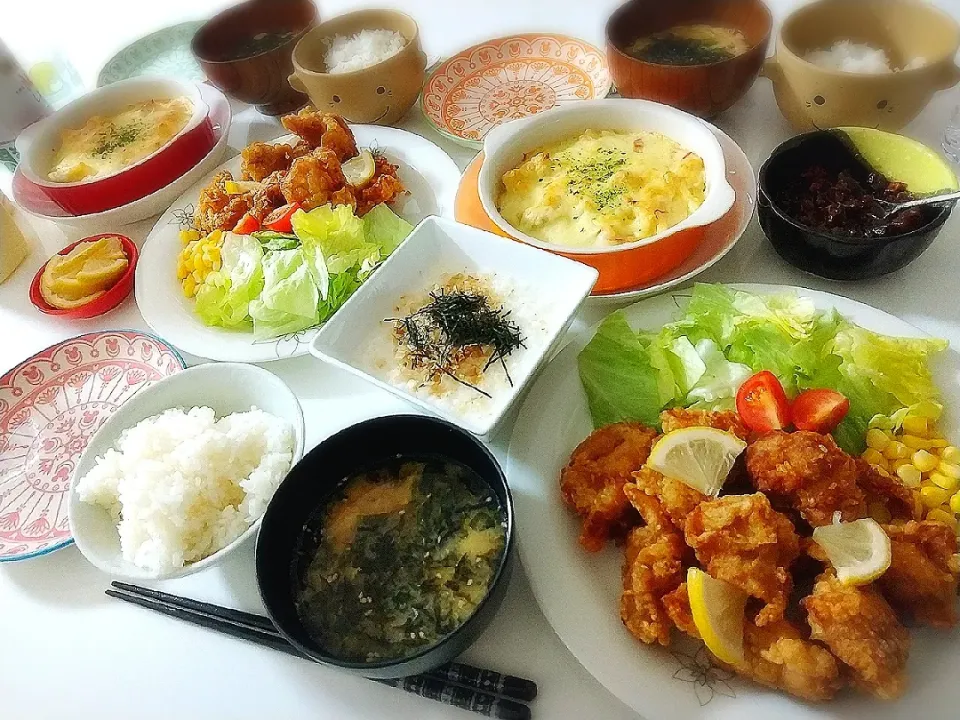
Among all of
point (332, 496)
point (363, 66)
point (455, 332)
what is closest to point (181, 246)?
point (363, 66)

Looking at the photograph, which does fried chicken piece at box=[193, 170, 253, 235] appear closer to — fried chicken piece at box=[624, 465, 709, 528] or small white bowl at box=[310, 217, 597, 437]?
small white bowl at box=[310, 217, 597, 437]

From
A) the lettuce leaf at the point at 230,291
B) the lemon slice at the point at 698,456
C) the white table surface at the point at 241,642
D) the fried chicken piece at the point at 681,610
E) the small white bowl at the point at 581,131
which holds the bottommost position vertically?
the white table surface at the point at 241,642

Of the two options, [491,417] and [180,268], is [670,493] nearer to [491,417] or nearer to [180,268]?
[491,417]

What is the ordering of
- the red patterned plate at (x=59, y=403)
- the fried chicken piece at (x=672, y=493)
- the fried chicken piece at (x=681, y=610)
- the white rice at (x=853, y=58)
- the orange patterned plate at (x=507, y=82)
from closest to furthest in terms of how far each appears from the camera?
the fried chicken piece at (x=681, y=610), the fried chicken piece at (x=672, y=493), the red patterned plate at (x=59, y=403), the white rice at (x=853, y=58), the orange patterned plate at (x=507, y=82)

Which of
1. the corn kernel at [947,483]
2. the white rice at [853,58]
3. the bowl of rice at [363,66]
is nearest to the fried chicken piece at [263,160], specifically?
the bowl of rice at [363,66]

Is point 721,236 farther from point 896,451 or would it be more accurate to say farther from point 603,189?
point 896,451

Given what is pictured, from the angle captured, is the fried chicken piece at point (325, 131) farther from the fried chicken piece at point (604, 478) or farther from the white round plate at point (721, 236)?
the fried chicken piece at point (604, 478)
